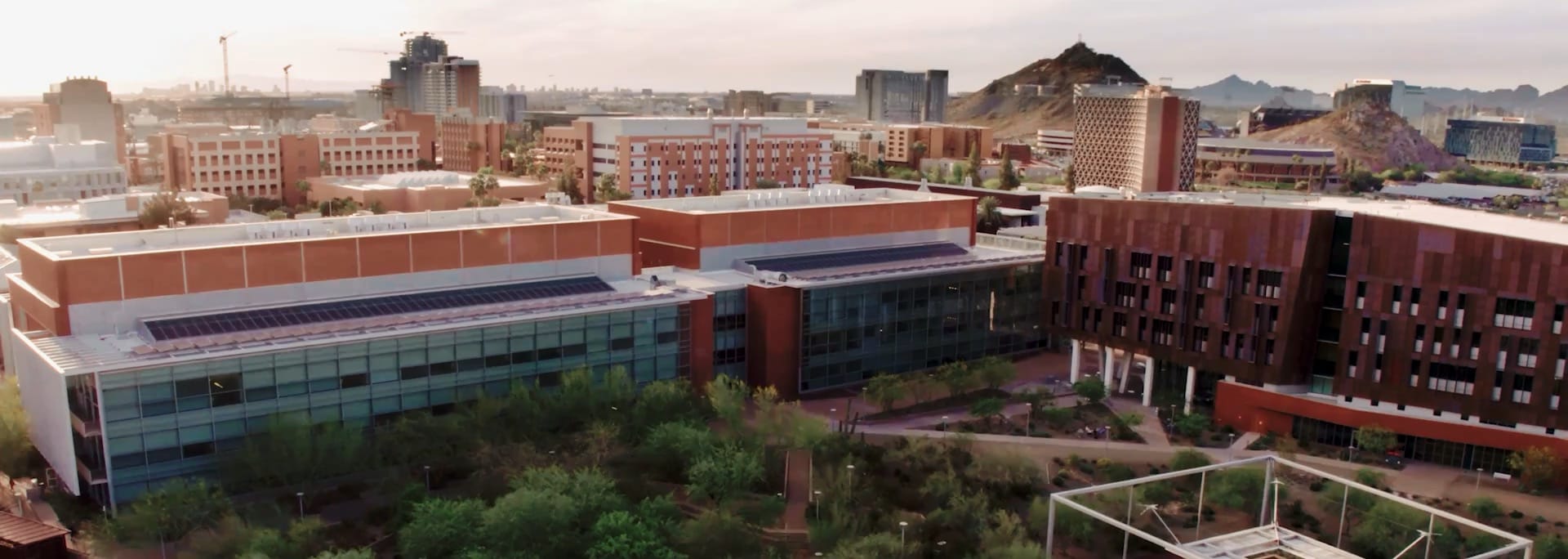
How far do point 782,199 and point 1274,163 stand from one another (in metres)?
128

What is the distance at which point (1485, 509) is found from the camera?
36938mm

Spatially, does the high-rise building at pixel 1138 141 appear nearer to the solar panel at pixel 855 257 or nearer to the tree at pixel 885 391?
the solar panel at pixel 855 257

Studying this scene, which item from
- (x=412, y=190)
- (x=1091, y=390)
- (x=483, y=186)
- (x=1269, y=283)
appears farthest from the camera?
(x=483, y=186)

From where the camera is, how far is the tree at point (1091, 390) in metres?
Answer: 48.3

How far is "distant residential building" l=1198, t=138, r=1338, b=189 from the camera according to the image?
163375mm

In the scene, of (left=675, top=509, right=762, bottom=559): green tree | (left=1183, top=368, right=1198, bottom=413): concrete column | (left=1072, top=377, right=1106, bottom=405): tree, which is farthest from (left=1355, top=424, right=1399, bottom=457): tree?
(left=675, top=509, right=762, bottom=559): green tree

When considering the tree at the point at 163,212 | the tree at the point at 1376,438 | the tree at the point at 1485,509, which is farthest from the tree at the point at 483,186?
the tree at the point at 1485,509

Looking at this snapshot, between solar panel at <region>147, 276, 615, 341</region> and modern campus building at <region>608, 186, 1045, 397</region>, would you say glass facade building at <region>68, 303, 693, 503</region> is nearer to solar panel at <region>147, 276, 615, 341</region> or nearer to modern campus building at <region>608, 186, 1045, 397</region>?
solar panel at <region>147, 276, 615, 341</region>

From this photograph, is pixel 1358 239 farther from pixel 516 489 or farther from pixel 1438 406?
pixel 516 489

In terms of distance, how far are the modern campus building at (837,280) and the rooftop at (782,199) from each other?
0.42ft

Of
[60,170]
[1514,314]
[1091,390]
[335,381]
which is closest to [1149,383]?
[1091,390]

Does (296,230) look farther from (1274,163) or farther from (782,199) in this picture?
(1274,163)

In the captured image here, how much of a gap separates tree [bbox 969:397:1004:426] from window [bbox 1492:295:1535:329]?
18369 mm

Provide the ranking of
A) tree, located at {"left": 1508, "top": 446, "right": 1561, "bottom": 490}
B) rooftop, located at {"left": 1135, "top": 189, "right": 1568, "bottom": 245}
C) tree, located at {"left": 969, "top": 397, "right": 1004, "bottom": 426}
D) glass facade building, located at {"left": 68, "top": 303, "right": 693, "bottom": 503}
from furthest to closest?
1. tree, located at {"left": 969, "top": 397, "right": 1004, "bottom": 426}
2. rooftop, located at {"left": 1135, "top": 189, "right": 1568, "bottom": 245}
3. tree, located at {"left": 1508, "top": 446, "right": 1561, "bottom": 490}
4. glass facade building, located at {"left": 68, "top": 303, "right": 693, "bottom": 503}
